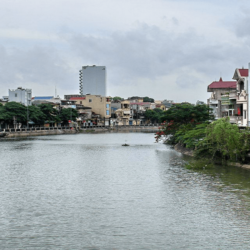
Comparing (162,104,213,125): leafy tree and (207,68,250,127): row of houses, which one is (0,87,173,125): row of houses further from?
(207,68,250,127): row of houses

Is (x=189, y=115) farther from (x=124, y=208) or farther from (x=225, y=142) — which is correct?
(x=124, y=208)

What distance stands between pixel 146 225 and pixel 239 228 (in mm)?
4093

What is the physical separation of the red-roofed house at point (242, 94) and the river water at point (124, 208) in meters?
15.6

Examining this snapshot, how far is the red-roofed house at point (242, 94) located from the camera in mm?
53781

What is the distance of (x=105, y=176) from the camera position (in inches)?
1484

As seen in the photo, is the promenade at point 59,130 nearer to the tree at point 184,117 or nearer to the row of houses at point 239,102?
the tree at point 184,117

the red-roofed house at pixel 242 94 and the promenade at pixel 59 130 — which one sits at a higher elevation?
Result: the red-roofed house at pixel 242 94

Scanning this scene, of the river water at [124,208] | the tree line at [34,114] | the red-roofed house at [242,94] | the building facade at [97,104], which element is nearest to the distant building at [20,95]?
the tree line at [34,114]

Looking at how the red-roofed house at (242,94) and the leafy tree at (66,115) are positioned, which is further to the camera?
the leafy tree at (66,115)

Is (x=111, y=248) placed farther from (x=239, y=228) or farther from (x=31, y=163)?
(x=31, y=163)

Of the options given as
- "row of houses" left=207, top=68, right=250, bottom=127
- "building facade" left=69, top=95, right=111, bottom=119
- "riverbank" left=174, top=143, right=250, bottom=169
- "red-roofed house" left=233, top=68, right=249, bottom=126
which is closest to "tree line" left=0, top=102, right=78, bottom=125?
"building facade" left=69, top=95, right=111, bottom=119

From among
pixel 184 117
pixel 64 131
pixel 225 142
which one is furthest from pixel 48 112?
pixel 225 142

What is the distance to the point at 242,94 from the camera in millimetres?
54375

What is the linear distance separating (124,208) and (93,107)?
133 metres
